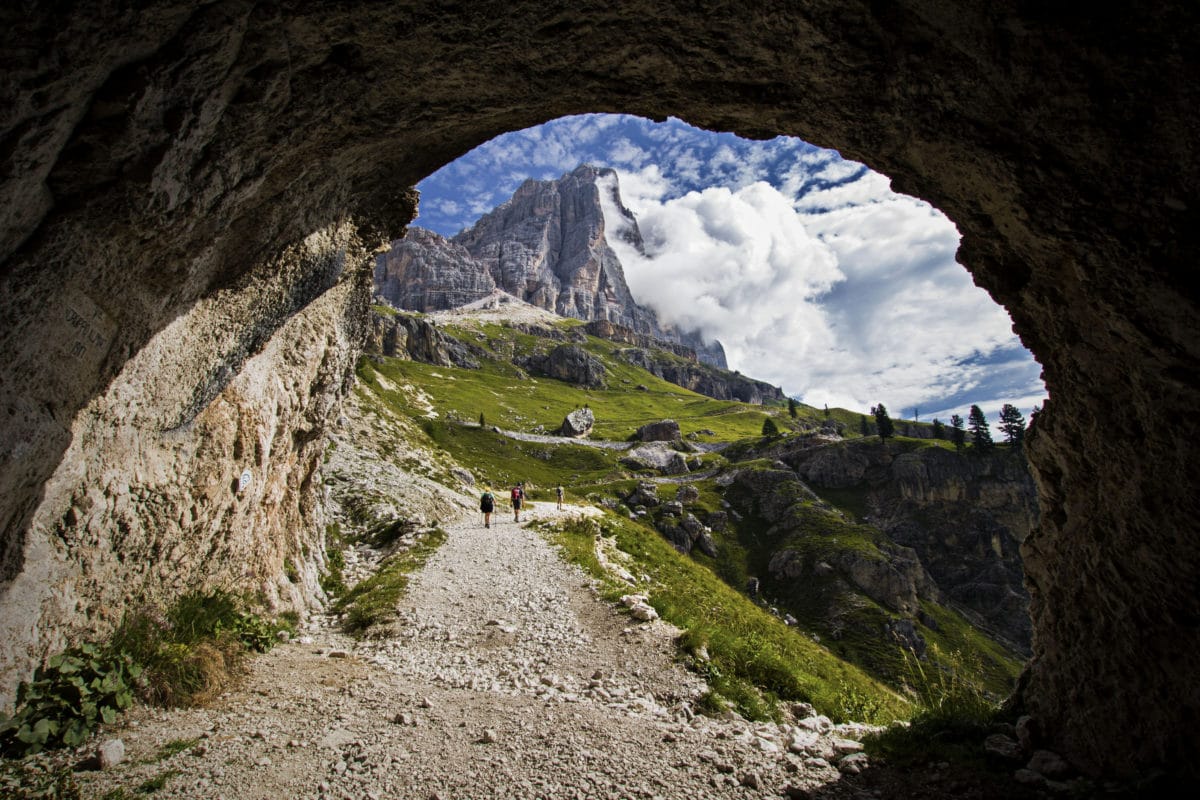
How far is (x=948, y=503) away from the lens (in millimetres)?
135750

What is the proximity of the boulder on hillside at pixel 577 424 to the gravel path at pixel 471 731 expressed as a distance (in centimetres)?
16271

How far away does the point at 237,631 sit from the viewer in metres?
11.1

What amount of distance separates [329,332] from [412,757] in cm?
1275

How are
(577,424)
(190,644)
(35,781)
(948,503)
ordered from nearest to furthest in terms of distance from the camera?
(35,781), (190,644), (948,503), (577,424)

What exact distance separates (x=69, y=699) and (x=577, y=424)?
17236cm

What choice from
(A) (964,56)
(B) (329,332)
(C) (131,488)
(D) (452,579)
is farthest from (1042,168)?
(D) (452,579)

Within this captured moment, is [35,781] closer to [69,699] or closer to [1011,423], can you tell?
[69,699]

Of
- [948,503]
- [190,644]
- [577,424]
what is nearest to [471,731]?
[190,644]

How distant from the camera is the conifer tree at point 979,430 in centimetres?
14338

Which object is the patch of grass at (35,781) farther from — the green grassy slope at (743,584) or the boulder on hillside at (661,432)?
the boulder on hillside at (661,432)

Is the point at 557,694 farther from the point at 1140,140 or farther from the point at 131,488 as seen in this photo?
the point at 1140,140

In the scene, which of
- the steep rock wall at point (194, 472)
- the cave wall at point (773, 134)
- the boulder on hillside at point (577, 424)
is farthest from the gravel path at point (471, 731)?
the boulder on hillside at point (577, 424)

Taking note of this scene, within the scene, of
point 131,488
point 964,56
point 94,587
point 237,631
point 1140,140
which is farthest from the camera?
point 237,631

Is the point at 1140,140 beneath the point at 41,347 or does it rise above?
above
